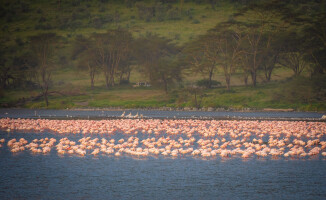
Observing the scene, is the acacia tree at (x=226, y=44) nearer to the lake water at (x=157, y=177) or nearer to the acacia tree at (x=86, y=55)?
the acacia tree at (x=86, y=55)

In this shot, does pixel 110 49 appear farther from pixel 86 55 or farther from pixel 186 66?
pixel 186 66

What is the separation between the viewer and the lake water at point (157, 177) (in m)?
14.9

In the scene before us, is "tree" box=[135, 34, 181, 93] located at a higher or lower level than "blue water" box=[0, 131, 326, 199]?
higher

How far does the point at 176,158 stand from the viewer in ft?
70.4

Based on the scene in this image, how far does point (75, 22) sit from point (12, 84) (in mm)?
53214

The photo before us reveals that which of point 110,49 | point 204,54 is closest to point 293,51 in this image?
point 204,54

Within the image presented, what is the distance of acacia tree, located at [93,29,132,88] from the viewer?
87.1 m

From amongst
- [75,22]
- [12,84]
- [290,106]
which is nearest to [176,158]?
[290,106]

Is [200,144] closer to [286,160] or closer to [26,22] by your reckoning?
[286,160]

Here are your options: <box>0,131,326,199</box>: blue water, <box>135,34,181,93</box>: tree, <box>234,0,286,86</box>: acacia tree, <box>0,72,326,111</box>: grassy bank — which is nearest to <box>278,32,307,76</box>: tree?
<box>234,0,286,86</box>: acacia tree

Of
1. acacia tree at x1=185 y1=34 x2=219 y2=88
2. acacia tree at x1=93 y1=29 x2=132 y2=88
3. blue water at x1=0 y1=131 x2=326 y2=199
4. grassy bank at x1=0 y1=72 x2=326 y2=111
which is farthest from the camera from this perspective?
acacia tree at x1=93 y1=29 x2=132 y2=88

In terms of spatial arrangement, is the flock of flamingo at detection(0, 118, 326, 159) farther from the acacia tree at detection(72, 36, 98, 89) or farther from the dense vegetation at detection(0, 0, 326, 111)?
the acacia tree at detection(72, 36, 98, 89)

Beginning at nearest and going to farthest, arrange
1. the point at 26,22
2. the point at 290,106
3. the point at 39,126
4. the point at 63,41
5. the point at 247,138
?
the point at 247,138 < the point at 39,126 < the point at 290,106 < the point at 63,41 < the point at 26,22

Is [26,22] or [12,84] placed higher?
[26,22]
